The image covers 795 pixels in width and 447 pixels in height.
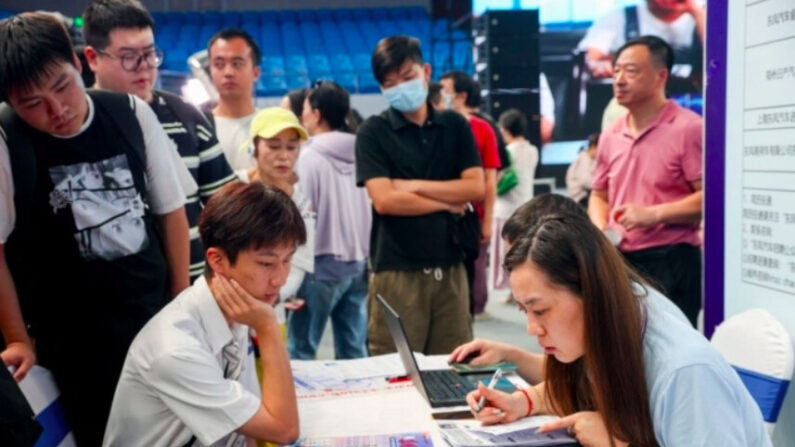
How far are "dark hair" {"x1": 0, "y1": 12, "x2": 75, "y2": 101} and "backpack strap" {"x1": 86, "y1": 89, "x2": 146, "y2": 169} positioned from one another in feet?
0.53

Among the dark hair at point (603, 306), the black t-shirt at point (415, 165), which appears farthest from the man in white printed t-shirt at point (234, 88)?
the dark hair at point (603, 306)

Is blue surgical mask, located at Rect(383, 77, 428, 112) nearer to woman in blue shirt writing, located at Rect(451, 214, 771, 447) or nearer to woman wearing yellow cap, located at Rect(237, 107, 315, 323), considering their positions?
woman wearing yellow cap, located at Rect(237, 107, 315, 323)

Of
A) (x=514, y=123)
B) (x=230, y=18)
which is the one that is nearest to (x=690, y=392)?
(x=514, y=123)

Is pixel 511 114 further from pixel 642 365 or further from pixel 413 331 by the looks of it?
pixel 642 365

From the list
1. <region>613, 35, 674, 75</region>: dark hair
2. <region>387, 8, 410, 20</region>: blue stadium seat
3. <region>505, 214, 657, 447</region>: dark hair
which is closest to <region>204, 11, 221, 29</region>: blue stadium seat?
<region>387, 8, 410, 20</region>: blue stadium seat

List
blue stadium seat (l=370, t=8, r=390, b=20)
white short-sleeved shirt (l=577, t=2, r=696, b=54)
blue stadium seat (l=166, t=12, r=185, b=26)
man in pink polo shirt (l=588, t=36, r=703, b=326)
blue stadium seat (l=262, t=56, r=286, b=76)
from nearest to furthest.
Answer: man in pink polo shirt (l=588, t=36, r=703, b=326)
white short-sleeved shirt (l=577, t=2, r=696, b=54)
blue stadium seat (l=262, t=56, r=286, b=76)
blue stadium seat (l=370, t=8, r=390, b=20)
blue stadium seat (l=166, t=12, r=185, b=26)

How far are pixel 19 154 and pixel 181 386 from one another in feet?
1.85

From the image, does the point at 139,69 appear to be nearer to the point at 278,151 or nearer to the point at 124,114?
the point at 124,114

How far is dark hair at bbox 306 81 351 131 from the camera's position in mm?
3534

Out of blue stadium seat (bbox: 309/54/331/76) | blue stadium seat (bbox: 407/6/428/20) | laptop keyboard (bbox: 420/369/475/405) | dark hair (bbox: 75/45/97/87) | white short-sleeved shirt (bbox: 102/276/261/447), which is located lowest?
laptop keyboard (bbox: 420/369/475/405)

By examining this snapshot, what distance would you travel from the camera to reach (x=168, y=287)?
1.97 meters

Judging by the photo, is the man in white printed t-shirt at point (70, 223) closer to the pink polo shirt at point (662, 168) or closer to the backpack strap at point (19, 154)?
the backpack strap at point (19, 154)

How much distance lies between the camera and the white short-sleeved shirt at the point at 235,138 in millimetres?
2961

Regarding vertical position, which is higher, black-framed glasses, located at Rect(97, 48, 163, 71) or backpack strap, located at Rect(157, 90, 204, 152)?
black-framed glasses, located at Rect(97, 48, 163, 71)
